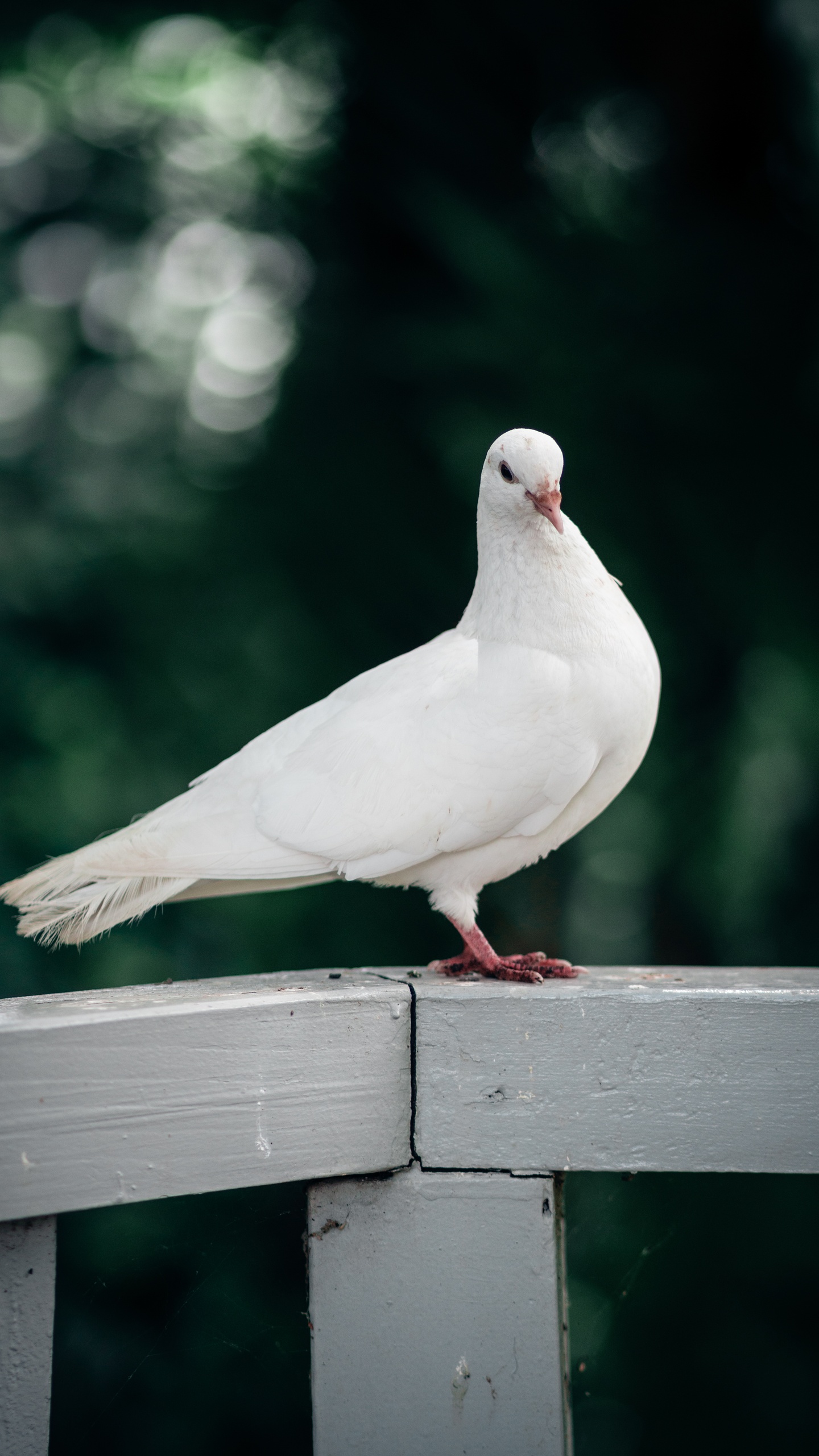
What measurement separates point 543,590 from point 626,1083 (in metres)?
0.99

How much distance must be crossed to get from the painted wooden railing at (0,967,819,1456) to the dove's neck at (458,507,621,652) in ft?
2.47

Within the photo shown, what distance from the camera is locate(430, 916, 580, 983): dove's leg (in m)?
2.11

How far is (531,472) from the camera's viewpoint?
2.12 meters

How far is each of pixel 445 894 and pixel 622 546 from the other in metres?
2.00

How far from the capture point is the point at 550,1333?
60.9 inches

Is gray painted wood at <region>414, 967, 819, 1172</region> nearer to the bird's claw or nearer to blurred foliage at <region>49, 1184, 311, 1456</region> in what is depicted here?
the bird's claw

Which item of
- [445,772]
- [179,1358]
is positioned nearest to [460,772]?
[445,772]

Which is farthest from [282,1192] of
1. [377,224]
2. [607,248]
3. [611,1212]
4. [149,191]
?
[149,191]

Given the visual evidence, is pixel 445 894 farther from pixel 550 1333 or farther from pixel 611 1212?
pixel 611 1212

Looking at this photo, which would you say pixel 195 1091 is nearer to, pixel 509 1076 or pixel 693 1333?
pixel 509 1076

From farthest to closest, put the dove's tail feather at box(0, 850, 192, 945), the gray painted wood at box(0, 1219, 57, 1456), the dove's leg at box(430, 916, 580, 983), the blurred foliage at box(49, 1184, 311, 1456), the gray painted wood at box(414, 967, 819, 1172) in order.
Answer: the blurred foliage at box(49, 1184, 311, 1456), the dove's leg at box(430, 916, 580, 983), the dove's tail feather at box(0, 850, 192, 945), the gray painted wood at box(414, 967, 819, 1172), the gray painted wood at box(0, 1219, 57, 1456)

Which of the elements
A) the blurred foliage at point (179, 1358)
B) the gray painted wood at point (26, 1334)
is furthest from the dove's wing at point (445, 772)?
the blurred foliage at point (179, 1358)

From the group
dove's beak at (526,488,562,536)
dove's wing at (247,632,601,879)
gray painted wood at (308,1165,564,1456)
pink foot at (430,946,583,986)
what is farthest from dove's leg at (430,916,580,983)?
dove's beak at (526,488,562,536)

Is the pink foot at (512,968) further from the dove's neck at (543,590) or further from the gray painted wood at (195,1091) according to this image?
the dove's neck at (543,590)
